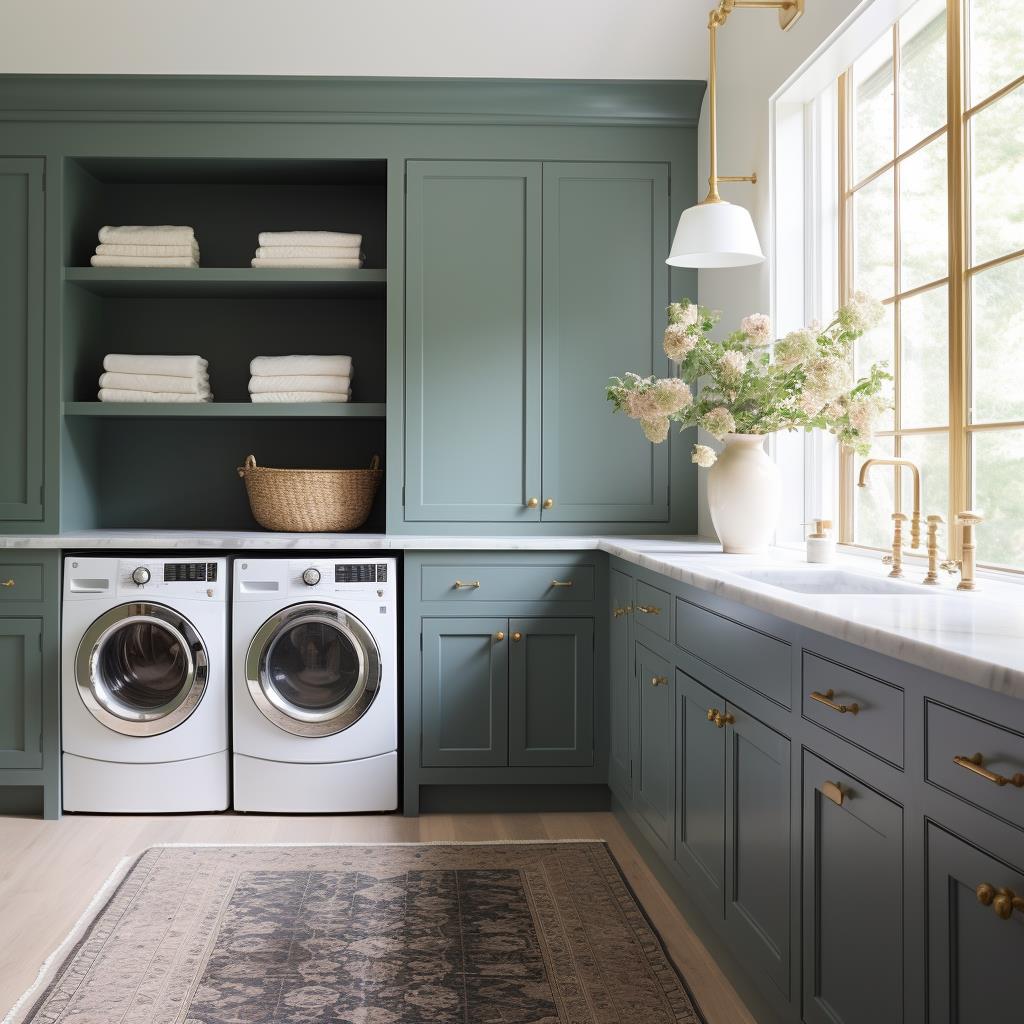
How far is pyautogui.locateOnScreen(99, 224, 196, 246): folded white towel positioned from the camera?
3.56m

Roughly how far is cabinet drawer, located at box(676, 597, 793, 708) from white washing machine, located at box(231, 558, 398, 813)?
1201 mm

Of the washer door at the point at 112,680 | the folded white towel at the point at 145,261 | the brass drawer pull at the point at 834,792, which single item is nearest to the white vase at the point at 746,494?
the brass drawer pull at the point at 834,792

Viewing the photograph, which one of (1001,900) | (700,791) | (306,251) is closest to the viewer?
(1001,900)

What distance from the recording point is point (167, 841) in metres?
3.08

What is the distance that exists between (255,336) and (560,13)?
1.62 m

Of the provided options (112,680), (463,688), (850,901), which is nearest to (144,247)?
(112,680)

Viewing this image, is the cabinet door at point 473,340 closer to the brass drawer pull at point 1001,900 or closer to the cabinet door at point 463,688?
the cabinet door at point 463,688

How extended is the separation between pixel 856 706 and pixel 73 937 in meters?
1.93

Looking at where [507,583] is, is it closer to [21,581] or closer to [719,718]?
[719,718]

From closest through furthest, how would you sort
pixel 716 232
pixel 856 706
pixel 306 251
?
pixel 856 706 < pixel 716 232 < pixel 306 251

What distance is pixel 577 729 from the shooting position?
338 cm

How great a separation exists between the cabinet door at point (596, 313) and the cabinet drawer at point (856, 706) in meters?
1.94

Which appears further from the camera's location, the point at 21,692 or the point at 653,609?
the point at 21,692

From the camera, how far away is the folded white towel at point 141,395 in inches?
140
